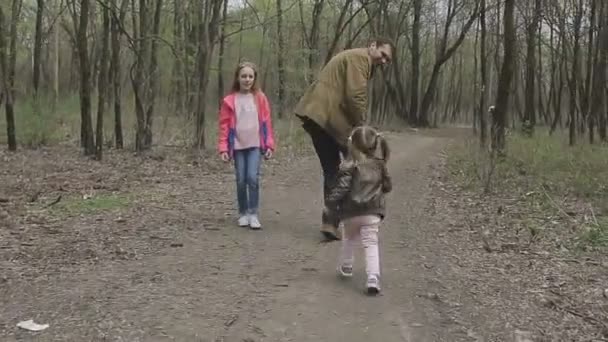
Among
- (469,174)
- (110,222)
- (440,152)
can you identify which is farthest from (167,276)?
(440,152)

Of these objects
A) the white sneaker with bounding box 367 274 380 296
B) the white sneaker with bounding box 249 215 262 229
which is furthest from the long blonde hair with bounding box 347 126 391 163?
the white sneaker with bounding box 249 215 262 229

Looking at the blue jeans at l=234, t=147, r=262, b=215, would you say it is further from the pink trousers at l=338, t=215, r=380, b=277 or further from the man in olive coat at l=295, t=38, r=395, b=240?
the pink trousers at l=338, t=215, r=380, b=277

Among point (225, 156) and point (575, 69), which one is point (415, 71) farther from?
point (225, 156)

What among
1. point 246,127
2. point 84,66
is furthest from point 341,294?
point 84,66

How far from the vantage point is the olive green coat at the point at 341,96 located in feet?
21.3

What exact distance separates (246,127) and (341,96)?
3.99 ft

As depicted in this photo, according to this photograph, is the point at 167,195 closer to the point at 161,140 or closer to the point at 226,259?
the point at 226,259

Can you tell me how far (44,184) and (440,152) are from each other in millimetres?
13521

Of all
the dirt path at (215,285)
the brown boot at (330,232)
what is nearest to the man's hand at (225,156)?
the dirt path at (215,285)

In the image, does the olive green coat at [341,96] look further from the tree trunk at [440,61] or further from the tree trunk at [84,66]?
the tree trunk at [440,61]

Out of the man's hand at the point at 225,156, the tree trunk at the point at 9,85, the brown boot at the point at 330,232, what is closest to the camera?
the brown boot at the point at 330,232

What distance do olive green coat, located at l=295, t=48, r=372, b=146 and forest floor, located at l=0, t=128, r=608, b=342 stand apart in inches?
49.7

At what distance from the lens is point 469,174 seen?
14125 millimetres

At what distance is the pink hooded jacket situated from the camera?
289 inches
